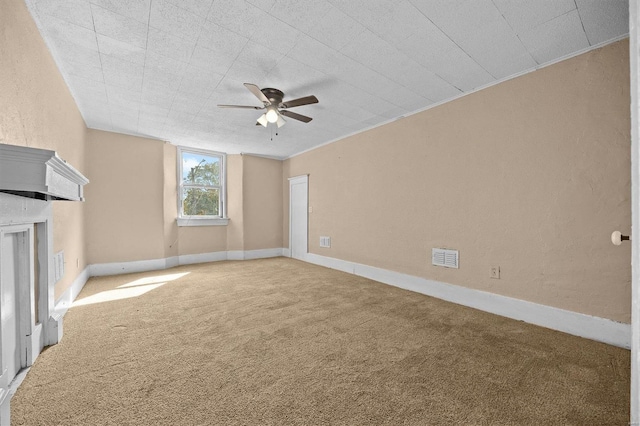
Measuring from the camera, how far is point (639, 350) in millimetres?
816

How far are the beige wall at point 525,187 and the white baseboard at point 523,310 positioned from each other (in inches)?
2.9

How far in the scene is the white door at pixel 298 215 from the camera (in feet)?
18.4

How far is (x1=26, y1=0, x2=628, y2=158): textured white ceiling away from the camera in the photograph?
1743 mm

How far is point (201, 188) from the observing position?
18.2 feet

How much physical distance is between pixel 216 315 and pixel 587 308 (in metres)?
3.31

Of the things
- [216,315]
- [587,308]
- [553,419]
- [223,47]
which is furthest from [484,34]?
[216,315]

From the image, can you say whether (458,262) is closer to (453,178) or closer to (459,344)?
(453,178)

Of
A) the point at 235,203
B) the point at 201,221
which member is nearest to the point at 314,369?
the point at 201,221

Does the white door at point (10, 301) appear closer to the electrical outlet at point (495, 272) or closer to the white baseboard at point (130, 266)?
the white baseboard at point (130, 266)

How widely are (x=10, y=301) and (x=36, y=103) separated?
1.49 metres

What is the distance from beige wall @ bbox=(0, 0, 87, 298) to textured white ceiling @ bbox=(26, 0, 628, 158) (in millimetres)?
153

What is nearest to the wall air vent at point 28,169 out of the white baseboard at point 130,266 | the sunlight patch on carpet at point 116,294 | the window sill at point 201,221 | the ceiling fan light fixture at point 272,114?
the ceiling fan light fixture at point 272,114

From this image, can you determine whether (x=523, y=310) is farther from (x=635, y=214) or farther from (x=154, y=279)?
(x=154, y=279)

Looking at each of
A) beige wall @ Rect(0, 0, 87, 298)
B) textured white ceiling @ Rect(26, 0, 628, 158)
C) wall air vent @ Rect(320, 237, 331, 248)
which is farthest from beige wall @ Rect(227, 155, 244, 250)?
beige wall @ Rect(0, 0, 87, 298)
